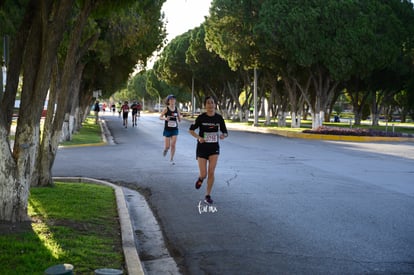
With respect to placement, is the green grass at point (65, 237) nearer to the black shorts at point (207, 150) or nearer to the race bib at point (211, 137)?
the black shorts at point (207, 150)

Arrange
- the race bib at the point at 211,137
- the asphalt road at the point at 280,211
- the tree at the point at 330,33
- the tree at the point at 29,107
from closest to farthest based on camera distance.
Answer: the asphalt road at the point at 280,211
the tree at the point at 29,107
the race bib at the point at 211,137
the tree at the point at 330,33

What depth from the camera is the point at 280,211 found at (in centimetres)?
827

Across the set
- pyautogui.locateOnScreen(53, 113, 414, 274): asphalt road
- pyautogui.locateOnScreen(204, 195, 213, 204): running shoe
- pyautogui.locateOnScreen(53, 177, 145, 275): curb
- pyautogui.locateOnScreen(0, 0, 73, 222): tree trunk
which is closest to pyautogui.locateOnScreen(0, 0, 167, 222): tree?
pyautogui.locateOnScreen(0, 0, 73, 222): tree trunk

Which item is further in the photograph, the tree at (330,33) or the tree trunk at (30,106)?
the tree at (330,33)

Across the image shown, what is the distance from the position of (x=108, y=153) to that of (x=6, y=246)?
1203 cm

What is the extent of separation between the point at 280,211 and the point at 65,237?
3427mm

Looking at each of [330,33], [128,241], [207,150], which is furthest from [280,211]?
[330,33]

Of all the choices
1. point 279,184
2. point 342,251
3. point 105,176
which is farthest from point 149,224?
point 105,176

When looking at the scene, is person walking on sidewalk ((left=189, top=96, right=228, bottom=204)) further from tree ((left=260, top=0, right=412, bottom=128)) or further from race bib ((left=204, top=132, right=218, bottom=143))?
tree ((left=260, top=0, right=412, bottom=128))

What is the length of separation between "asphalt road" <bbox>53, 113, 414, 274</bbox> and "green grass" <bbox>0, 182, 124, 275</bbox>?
77 cm

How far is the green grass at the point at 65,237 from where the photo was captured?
5.11 metres

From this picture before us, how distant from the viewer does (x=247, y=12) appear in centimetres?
3575

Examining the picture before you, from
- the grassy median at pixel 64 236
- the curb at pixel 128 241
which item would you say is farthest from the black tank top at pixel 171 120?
the grassy median at pixel 64 236

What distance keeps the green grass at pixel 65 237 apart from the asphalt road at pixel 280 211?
0.77 metres
